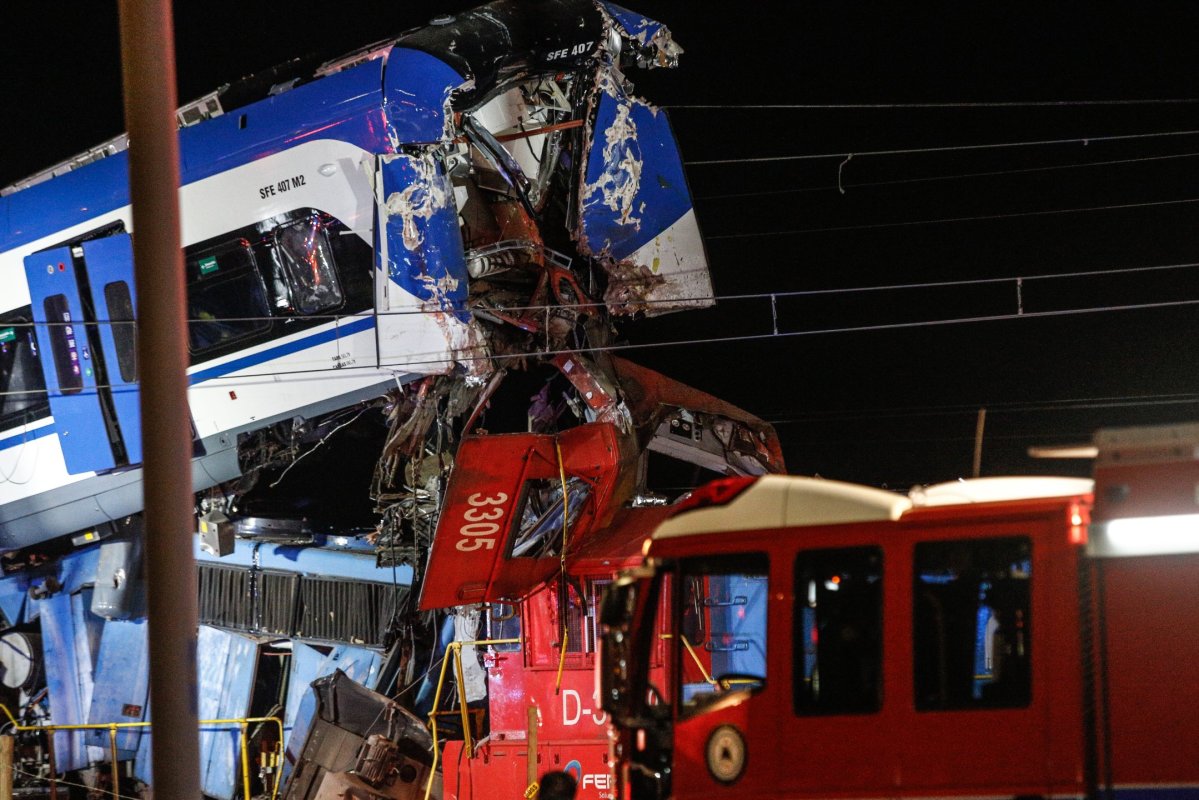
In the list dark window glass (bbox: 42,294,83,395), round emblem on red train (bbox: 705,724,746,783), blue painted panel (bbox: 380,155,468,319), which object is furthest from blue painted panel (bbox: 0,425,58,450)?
round emblem on red train (bbox: 705,724,746,783)

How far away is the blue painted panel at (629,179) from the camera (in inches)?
511

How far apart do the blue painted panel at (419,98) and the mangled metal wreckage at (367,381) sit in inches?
1.4

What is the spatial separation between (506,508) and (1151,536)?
6035 mm

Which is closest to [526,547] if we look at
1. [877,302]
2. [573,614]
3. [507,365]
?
[573,614]

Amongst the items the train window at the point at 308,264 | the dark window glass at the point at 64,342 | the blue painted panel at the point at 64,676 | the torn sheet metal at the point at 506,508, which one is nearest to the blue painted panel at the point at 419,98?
the train window at the point at 308,264

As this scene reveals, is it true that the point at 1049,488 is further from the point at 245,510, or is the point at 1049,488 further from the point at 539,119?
the point at 245,510

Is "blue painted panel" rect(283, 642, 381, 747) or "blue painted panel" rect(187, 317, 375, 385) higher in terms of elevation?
"blue painted panel" rect(187, 317, 375, 385)

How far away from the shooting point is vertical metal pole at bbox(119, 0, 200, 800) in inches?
207

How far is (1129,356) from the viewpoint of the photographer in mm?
21484

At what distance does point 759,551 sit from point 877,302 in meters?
17.4

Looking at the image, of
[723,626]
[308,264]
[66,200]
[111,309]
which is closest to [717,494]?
[723,626]

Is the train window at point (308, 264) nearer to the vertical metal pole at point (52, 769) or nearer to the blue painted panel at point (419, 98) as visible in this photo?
the blue painted panel at point (419, 98)

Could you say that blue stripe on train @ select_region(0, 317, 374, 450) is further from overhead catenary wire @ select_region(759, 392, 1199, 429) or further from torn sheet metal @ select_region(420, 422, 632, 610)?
overhead catenary wire @ select_region(759, 392, 1199, 429)

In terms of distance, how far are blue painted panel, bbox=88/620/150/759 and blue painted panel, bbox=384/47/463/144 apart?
6896 mm
